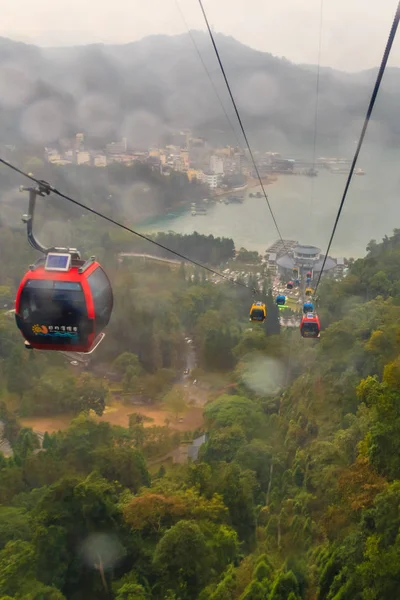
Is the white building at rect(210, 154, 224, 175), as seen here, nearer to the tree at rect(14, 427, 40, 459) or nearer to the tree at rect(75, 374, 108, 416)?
the tree at rect(75, 374, 108, 416)

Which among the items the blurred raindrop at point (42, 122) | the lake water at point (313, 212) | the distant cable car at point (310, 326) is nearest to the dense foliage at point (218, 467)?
the distant cable car at point (310, 326)

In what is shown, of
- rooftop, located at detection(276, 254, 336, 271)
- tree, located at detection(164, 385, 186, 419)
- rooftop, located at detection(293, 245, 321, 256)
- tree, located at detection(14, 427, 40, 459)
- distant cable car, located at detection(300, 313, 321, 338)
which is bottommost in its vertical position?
tree, located at detection(164, 385, 186, 419)

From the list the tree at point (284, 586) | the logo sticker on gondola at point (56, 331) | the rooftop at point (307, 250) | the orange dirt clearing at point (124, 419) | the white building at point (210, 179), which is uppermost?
the white building at point (210, 179)

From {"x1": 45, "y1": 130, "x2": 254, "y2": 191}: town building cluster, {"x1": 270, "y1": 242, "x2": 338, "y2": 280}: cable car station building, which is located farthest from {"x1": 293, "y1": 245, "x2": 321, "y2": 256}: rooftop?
{"x1": 45, "y1": 130, "x2": 254, "y2": 191}: town building cluster

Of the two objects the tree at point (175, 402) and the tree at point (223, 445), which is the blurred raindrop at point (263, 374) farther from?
the tree at point (223, 445)

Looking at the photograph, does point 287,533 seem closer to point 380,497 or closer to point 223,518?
point 223,518

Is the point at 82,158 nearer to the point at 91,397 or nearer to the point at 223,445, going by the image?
the point at 91,397

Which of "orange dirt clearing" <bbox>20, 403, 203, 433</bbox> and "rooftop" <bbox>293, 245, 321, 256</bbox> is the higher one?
"rooftop" <bbox>293, 245, 321, 256</bbox>

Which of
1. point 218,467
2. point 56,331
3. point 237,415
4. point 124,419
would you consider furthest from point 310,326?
point 124,419
